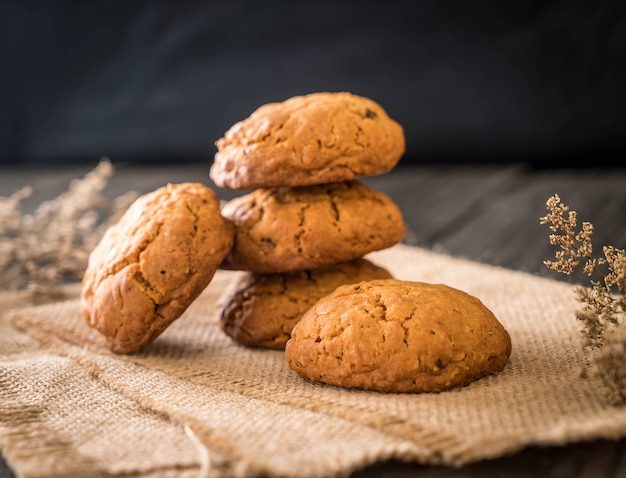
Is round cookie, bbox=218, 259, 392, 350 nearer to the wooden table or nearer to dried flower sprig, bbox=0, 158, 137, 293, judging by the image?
the wooden table

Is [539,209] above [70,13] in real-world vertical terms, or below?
below

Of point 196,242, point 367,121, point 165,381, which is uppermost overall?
point 367,121

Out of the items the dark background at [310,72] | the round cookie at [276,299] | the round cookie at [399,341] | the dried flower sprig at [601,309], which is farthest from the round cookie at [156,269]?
the dark background at [310,72]

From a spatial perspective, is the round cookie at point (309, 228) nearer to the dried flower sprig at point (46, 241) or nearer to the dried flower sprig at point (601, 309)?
the dried flower sprig at point (601, 309)

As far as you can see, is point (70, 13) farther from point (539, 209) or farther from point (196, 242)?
point (196, 242)

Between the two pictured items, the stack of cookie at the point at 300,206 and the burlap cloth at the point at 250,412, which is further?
the stack of cookie at the point at 300,206

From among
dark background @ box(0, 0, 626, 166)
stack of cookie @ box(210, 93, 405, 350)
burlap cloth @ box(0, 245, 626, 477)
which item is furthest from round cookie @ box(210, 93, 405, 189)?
dark background @ box(0, 0, 626, 166)

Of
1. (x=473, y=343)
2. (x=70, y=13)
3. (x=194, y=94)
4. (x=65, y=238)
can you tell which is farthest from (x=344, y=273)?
(x=70, y=13)
